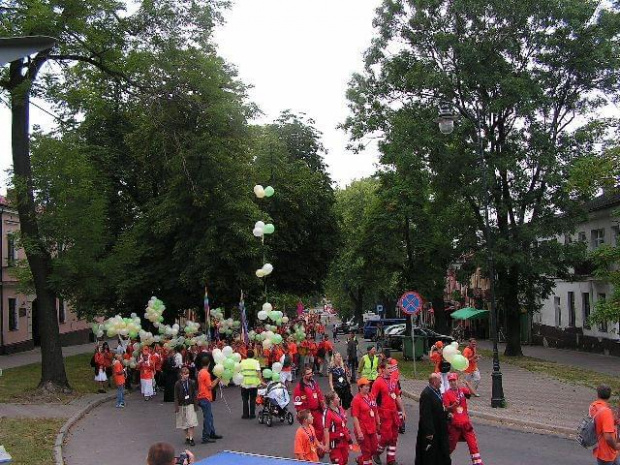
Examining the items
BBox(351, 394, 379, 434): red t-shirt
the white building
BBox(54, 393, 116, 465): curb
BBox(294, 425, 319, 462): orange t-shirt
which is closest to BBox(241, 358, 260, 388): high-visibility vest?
BBox(54, 393, 116, 465): curb

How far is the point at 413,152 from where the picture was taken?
30203mm

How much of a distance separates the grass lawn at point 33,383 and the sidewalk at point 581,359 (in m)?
20.6

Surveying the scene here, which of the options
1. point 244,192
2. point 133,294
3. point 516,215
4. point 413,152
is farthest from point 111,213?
point 516,215

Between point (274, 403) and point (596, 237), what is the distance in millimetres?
27751

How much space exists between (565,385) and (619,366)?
8196 mm

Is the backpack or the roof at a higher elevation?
the roof

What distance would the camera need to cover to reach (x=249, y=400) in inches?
668

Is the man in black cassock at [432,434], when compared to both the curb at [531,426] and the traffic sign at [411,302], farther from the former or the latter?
the traffic sign at [411,302]

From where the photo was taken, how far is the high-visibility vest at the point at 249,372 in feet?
50.3

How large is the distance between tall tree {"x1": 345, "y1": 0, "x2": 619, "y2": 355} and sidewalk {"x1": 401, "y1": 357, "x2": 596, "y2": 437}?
7844 millimetres

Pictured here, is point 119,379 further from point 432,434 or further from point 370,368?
point 432,434

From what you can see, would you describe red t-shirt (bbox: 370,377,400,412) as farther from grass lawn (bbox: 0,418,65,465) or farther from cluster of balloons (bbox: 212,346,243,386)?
grass lawn (bbox: 0,418,65,465)

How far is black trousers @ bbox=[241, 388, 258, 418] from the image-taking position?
666 inches

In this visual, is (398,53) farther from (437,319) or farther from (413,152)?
(437,319)
